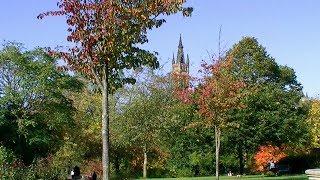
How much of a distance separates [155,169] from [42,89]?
16.8 metres

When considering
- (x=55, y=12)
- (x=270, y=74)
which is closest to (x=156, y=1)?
(x=55, y=12)

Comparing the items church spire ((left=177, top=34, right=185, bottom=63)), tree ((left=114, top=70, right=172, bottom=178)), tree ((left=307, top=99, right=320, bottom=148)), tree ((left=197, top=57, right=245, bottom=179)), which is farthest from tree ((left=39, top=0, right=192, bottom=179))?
church spire ((left=177, top=34, right=185, bottom=63))

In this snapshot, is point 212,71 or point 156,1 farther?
point 212,71

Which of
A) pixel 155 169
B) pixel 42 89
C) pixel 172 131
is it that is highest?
pixel 42 89

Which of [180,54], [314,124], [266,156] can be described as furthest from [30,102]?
[180,54]

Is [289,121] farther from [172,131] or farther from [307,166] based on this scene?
[172,131]

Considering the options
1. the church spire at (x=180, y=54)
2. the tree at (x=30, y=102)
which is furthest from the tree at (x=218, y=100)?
the church spire at (x=180, y=54)

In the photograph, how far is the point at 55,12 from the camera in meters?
13.4

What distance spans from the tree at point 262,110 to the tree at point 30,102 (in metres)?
13.6

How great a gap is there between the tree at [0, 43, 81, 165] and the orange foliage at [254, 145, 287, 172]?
677 inches

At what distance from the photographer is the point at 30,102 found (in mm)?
39500

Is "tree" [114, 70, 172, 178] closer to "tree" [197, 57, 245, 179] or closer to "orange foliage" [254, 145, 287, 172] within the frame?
"orange foliage" [254, 145, 287, 172]

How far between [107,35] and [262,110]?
3259 cm

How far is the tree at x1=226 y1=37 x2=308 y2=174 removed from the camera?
42469 millimetres
